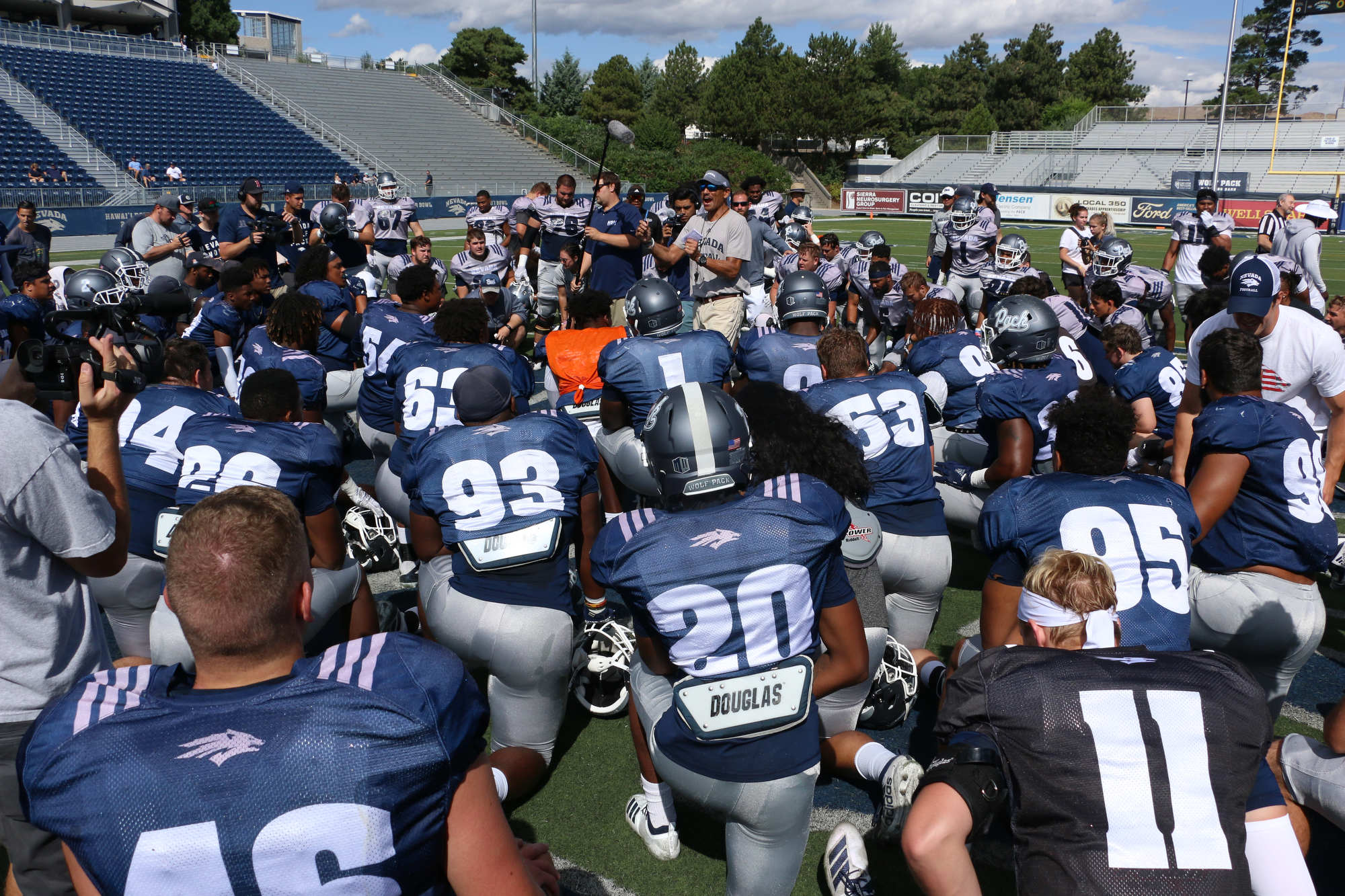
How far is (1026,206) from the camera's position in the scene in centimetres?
3731

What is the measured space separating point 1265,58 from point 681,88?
37069mm

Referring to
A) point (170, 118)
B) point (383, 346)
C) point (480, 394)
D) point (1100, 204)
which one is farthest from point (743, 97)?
point (480, 394)

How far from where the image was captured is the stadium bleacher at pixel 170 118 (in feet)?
109

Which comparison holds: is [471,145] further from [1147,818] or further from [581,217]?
[1147,818]

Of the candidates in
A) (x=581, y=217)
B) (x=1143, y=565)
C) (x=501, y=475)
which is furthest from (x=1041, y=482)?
(x=581, y=217)

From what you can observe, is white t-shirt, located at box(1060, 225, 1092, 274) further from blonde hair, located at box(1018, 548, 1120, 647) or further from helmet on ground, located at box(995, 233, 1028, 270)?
blonde hair, located at box(1018, 548, 1120, 647)

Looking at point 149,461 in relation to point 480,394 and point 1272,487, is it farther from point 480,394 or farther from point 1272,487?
point 1272,487

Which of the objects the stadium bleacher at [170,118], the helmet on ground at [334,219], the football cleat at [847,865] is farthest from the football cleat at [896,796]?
the stadium bleacher at [170,118]

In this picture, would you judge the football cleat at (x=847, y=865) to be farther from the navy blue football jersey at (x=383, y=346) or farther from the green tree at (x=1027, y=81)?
the green tree at (x=1027, y=81)

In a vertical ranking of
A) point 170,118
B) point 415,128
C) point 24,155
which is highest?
point 415,128

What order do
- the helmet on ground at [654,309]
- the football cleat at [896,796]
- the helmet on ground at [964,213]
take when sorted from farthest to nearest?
1. the helmet on ground at [964,213]
2. the helmet on ground at [654,309]
3. the football cleat at [896,796]

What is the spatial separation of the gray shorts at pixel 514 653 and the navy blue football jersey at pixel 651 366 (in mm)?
1729

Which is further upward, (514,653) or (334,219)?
(334,219)

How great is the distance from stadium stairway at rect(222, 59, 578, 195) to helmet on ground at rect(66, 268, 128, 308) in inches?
1232
